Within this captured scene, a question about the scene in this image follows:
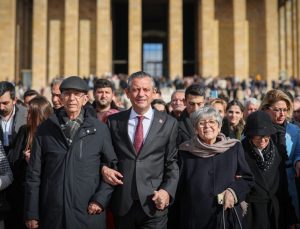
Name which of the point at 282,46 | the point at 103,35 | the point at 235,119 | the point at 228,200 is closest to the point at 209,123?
the point at 228,200

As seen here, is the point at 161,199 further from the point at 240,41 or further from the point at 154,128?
the point at 240,41

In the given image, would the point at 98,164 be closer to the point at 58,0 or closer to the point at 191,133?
the point at 191,133

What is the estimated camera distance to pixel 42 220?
444 cm

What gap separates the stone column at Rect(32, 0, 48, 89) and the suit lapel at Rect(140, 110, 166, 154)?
28701 millimetres

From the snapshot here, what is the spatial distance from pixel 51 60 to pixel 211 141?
31.0m

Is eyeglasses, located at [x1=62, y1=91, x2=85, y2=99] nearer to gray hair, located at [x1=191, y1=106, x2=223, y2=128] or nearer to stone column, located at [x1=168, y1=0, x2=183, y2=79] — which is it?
gray hair, located at [x1=191, y1=106, x2=223, y2=128]

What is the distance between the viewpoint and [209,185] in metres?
4.66

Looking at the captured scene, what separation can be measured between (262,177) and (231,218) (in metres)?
0.80

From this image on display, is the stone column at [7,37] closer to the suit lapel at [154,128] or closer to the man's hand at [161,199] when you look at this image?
the suit lapel at [154,128]

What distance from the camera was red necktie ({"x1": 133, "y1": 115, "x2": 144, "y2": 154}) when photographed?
15.2 feet

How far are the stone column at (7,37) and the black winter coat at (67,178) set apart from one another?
100ft

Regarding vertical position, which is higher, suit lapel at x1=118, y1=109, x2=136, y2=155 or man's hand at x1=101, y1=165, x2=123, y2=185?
suit lapel at x1=118, y1=109, x2=136, y2=155

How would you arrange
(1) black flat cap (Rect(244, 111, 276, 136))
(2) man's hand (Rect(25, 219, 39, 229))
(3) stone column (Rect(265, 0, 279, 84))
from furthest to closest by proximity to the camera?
(3) stone column (Rect(265, 0, 279, 84)) < (1) black flat cap (Rect(244, 111, 276, 136)) < (2) man's hand (Rect(25, 219, 39, 229))

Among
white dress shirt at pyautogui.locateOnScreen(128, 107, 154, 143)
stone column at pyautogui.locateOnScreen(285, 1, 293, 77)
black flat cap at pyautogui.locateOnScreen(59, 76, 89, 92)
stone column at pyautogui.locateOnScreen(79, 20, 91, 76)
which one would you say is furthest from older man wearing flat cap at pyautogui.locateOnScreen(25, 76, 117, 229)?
stone column at pyautogui.locateOnScreen(285, 1, 293, 77)
